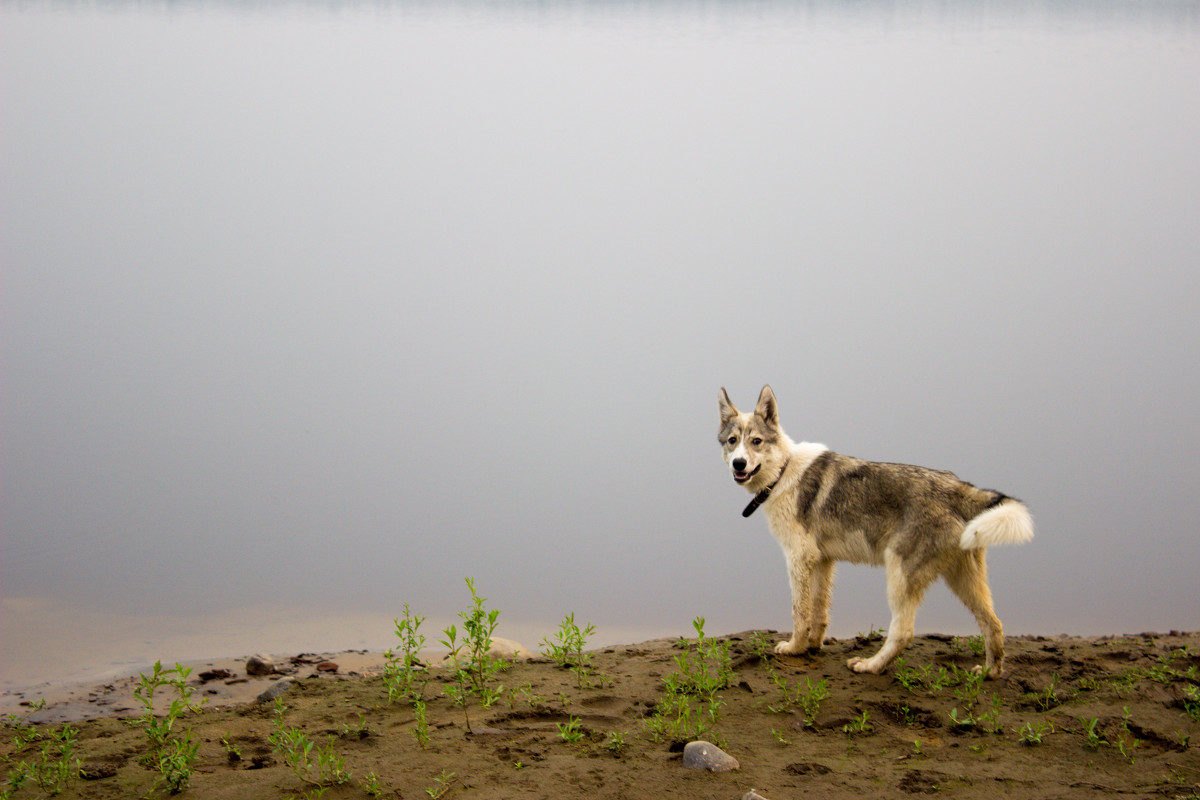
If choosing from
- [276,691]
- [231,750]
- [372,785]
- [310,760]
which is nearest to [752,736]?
[372,785]

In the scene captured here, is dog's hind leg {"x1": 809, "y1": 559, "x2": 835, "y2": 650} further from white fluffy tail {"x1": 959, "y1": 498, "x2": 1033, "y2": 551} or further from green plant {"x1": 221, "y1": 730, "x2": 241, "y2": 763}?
green plant {"x1": 221, "y1": 730, "x2": 241, "y2": 763}

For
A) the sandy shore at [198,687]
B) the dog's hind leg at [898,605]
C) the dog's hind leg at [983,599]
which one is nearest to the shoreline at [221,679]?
the sandy shore at [198,687]

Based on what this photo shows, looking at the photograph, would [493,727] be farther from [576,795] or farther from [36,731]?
[36,731]

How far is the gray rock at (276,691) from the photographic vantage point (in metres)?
5.88

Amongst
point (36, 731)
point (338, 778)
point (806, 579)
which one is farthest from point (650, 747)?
point (36, 731)

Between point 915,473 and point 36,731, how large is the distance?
624 centimetres

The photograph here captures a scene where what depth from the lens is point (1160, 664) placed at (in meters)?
5.93

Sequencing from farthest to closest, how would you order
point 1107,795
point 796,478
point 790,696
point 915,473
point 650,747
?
point 796,478 < point 915,473 < point 790,696 < point 650,747 < point 1107,795

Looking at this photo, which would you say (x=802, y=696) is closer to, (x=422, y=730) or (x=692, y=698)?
(x=692, y=698)

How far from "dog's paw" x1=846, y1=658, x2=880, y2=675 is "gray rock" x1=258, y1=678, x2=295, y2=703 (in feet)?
13.7

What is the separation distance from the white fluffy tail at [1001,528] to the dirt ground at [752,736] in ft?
3.27

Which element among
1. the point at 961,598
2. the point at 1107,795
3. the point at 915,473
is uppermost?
the point at 915,473

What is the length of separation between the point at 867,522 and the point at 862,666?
1.02 meters

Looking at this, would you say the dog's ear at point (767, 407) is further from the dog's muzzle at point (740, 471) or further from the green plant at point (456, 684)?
the green plant at point (456, 684)
